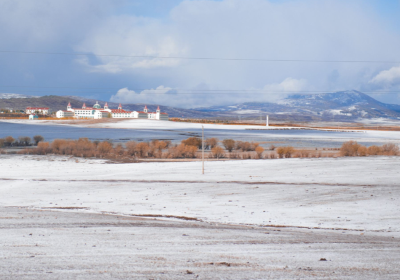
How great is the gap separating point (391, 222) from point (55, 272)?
9268mm

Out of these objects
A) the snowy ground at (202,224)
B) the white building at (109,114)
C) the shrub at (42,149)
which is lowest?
the snowy ground at (202,224)

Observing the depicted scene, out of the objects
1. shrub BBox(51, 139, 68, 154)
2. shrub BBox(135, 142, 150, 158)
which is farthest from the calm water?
shrub BBox(51, 139, 68, 154)

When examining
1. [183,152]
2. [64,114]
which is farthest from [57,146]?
[64,114]

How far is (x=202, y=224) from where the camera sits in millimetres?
11391

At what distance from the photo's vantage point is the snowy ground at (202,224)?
7.11 meters

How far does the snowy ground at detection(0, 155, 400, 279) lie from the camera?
7105mm

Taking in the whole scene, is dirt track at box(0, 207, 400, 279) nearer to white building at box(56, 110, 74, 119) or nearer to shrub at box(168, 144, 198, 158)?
shrub at box(168, 144, 198, 158)

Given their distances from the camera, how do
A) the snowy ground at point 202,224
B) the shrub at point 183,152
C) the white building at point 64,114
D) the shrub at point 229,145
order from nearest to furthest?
1. the snowy ground at point 202,224
2. the shrub at point 183,152
3. the shrub at point 229,145
4. the white building at point 64,114

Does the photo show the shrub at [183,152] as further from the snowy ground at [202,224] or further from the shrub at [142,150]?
the snowy ground at [202,224]

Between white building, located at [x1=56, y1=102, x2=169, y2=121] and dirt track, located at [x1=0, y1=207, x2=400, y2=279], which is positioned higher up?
white building, located at [x1=56, y1=102, x2=169, y2=121]

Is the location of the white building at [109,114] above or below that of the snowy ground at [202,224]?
above

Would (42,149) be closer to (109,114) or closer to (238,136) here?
(238,136)

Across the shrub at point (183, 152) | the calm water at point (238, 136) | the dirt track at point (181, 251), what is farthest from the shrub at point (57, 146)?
the dirt track at point (181, 251)

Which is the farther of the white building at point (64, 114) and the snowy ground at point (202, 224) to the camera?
the white building at point (64, 114)
